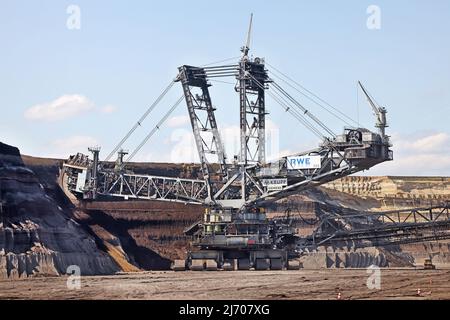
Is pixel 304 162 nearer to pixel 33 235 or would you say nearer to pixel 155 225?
pixel 155 225

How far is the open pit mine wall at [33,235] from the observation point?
233 feet

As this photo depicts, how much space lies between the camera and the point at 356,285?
59250 millimetres

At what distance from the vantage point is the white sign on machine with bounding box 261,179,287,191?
8538cm

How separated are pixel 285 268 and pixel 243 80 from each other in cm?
2077

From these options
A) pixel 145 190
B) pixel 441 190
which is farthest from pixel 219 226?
pixel 441 190

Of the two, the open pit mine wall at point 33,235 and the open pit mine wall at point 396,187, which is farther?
the open pit mine wall at point 396,187

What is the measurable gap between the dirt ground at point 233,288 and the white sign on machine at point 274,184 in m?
17.5

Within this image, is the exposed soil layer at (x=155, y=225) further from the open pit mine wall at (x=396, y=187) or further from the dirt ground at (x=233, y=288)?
the open pit mine wall at (x=396, y=187)

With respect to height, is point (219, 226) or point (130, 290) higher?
point (219, 226)

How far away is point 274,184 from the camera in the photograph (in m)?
86.0

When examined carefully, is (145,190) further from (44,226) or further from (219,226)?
(44,226)

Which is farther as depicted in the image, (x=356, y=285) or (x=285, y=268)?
(x=285, y=268)

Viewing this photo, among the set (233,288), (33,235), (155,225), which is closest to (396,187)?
(155,225)

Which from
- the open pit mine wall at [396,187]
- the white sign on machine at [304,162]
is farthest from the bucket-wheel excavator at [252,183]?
the open pit mine wall at [396,187]
